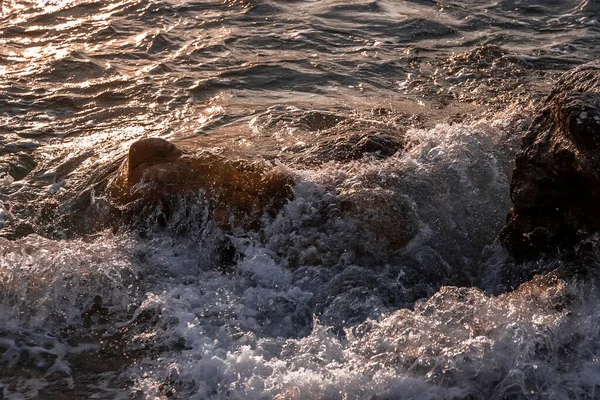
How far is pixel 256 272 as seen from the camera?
468 cm

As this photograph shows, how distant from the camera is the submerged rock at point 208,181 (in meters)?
5.11

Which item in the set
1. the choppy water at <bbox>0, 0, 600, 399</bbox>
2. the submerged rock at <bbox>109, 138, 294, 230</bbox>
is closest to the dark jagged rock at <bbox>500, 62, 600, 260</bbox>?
the choppy water at <bbox>0, 0, 600, 399</bbox>

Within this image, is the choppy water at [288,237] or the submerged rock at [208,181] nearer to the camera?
the choppy water at [288,237]

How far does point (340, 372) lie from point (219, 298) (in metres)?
1.04

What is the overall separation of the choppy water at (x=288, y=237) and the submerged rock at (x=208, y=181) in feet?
0.38

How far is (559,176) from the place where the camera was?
165 inches

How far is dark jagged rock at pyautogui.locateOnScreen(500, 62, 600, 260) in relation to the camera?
159 inches

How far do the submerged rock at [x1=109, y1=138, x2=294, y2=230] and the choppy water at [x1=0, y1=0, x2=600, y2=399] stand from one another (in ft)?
0.38

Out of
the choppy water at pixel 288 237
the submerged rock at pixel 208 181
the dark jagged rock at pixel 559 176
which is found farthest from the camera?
the submerged rock at pixel 208 181

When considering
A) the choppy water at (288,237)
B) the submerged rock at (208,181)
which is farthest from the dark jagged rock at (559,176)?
the submerged rock at (208,181)

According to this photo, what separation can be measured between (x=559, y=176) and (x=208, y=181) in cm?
221

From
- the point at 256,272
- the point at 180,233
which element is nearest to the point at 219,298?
the point at 256,272

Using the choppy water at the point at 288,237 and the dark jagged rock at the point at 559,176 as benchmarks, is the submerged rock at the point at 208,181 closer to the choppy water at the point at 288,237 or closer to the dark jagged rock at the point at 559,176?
the choppy water at the point at 288,237

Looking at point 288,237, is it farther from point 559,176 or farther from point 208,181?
point 559,176
